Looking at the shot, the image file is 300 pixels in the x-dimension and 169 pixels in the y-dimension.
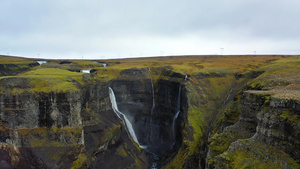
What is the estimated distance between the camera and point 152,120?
2245 inches

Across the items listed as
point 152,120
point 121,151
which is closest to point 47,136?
point 121,151

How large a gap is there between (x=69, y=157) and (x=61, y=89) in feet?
38.8

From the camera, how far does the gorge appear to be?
1745 cm

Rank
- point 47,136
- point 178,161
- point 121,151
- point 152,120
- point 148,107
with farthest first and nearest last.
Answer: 1. point 148,107
2. point 152,120
3. point 121,151
4. point 178,161
5. point 47,136

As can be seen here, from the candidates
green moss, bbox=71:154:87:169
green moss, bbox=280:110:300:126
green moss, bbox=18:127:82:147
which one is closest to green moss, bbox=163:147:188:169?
green moss, bbox=71:154:87:169

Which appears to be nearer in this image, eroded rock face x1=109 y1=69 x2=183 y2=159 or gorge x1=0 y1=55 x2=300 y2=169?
gorge x1=0 y1=55 x2=300 y2=169

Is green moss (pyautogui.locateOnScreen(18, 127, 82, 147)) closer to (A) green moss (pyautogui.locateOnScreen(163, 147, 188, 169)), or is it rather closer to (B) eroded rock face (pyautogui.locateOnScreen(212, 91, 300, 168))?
(A) green moss (pyautogui.locateOnScreen(163, 147, 188, 169))

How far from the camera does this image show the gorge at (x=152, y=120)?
17.5m

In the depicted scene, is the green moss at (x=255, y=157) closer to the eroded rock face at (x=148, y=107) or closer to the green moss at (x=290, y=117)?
the green moss at (x=290, y=117)

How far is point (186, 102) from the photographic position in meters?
46.4

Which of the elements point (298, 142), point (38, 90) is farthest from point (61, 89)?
point (298, 142)

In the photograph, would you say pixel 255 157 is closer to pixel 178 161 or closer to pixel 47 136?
pixel 178 161

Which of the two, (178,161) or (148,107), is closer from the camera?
(178,161)

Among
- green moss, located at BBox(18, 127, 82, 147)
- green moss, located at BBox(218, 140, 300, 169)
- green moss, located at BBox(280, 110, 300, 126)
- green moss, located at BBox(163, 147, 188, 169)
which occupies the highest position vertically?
green moss, located at BBox(280, 110, 300, 126)
